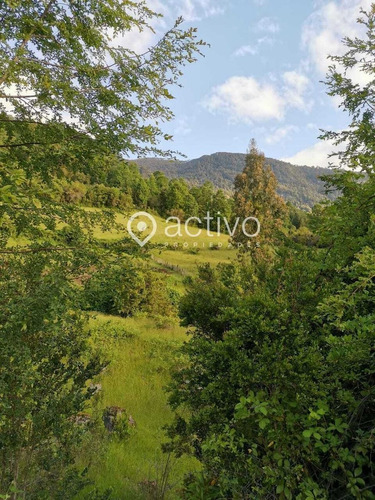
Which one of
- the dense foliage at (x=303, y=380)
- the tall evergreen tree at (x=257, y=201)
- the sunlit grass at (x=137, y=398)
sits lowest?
the sunlit grass at (x=137, y=398)

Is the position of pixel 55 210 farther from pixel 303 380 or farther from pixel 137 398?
pixel 137 398

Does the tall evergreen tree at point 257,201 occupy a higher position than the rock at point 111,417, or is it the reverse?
the tall evergreen tree at point 257,201

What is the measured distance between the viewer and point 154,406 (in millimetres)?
10484

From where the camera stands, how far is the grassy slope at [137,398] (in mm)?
6590

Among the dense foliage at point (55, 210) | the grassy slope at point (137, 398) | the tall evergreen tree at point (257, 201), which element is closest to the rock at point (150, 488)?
the grassy slope at point (137, 398)

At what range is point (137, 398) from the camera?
427 inches

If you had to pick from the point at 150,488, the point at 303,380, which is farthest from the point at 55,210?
the point at 150,488

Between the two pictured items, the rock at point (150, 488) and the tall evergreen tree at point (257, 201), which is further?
the tall evergreen tree at point (257, 201)

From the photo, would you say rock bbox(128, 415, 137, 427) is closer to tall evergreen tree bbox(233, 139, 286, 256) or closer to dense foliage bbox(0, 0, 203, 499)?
dense foliage bbox(0, 0, 203, 499)

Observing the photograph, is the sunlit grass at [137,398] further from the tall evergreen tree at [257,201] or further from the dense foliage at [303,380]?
the tall evergreen tree at [257,201]

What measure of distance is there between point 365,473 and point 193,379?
208cm

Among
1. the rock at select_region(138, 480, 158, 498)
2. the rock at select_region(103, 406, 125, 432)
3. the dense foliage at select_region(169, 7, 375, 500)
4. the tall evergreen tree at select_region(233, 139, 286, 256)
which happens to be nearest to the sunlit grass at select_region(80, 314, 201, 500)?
the rock at select_region(138, 480, 158, 498)

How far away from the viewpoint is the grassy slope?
6.59 m

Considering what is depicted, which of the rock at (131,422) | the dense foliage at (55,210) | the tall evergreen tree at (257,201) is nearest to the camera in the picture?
the dense foliage at (55,210)
